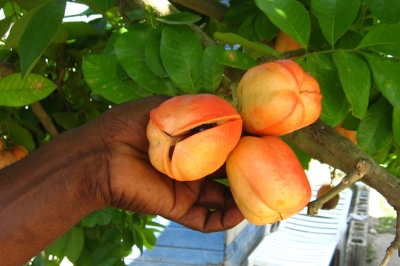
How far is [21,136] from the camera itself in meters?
1.48

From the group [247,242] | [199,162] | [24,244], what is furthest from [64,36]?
[247,242]

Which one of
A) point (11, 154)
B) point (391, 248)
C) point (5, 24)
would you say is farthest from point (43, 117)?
point (391, 248)

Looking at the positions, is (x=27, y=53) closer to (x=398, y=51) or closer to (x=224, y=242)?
(x=398, y=51)

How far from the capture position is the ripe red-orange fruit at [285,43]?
116 centimetres

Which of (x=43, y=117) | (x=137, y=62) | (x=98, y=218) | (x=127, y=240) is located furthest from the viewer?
(x=127, y=240)

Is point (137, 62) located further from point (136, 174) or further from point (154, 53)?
point (136, 174)

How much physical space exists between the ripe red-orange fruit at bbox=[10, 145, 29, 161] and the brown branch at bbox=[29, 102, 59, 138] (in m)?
0.11

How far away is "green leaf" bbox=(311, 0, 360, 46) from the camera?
2.78 ft

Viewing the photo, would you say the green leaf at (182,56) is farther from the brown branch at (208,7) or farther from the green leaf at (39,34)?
the brown branch at (208,7)

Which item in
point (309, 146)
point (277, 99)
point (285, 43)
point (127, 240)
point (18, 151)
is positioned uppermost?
point (277, 99)

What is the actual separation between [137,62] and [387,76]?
0.41 metres

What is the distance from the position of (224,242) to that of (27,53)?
283 cm

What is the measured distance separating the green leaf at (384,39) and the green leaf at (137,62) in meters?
0.33

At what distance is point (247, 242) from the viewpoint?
4133mm
